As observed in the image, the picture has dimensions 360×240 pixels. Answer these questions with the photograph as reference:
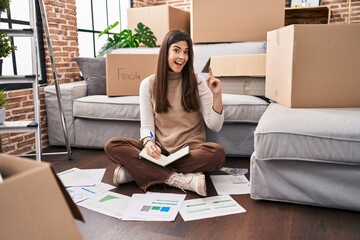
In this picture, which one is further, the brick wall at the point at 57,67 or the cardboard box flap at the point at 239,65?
the brick wall at the point at 57,67

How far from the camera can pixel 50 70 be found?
9.35 ft

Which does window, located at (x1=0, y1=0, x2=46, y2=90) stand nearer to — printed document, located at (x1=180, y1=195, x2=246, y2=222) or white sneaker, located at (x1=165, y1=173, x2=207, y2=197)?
white sneaker, located at (x1=165, y1=173, x2=207, y2=197)

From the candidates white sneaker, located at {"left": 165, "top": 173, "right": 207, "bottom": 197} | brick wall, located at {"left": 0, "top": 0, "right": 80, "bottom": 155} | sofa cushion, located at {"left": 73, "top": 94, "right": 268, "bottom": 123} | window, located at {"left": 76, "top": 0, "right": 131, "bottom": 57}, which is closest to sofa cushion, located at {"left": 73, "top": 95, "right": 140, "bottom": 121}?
sofa cushion, located at {"left": 73, "top": 94, "right": 268, "bottom": 123}

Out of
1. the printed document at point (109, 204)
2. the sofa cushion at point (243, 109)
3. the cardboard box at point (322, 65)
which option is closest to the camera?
the printed document at point (109, 204)

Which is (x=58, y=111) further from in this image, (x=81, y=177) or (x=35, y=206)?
(x=35, y=206)

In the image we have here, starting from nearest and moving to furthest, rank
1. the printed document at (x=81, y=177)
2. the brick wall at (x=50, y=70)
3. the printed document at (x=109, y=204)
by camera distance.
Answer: the printed document at (x=109, y=204)
the printed document at (x=81, y=177)
the brick wall at (x=50, y=70)

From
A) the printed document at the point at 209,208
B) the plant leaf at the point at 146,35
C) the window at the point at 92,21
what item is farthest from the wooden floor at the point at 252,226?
the window at the point at 92,21

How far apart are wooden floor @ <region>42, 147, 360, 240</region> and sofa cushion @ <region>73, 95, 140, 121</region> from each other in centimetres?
97

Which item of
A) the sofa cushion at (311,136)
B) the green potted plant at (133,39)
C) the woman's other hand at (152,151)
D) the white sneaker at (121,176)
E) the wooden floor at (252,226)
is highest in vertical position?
the green potted plant at (133,39)

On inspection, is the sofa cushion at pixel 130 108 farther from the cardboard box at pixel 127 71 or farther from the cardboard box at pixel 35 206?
the cardboard box at pixel 35 206

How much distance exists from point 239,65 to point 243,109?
0.37 m

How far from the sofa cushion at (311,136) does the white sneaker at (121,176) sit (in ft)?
A: 2.36

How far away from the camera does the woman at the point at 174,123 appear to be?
5.71 ft

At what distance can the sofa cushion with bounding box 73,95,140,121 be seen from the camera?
92.9 inches
